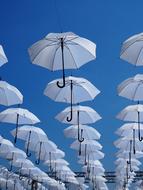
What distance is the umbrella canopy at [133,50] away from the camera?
348 inches

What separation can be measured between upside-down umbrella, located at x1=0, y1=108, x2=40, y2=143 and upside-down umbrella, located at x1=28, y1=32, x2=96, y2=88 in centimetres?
516

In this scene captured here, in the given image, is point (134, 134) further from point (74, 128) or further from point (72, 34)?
point (72, 34)

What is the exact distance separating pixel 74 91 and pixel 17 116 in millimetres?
3525

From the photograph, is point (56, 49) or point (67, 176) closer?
point (56, 49)

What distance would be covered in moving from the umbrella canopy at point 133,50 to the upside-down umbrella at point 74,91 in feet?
8.67

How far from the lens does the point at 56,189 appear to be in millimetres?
36438

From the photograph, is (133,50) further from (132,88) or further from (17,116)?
(17,116)

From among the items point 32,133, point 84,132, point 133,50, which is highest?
point 133,50

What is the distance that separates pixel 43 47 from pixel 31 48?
31 centimetres

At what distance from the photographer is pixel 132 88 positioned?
12.0 meters

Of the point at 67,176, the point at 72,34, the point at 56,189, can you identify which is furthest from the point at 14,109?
the point at 56,189

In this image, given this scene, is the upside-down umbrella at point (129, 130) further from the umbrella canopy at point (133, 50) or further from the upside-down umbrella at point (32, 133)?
the umbrella canopy at point (133, 50)

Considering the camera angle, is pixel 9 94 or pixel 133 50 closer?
pixel 133 50

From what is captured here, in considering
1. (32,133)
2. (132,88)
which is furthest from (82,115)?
(32,133)
